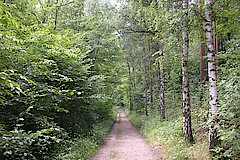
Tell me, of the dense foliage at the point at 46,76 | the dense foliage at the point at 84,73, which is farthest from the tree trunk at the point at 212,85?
the dense foliage at the point at 46,76

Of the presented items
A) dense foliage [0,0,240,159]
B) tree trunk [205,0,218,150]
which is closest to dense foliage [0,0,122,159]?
dense foliage [0,0,240,159]

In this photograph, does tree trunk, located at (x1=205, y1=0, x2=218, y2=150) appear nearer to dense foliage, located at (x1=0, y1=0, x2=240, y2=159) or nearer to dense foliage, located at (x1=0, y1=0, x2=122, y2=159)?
dense foliage, located at (x1=0, y1=0, x2=240, y2=159)

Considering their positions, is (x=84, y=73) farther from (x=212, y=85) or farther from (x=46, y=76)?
(x=212, y=85)

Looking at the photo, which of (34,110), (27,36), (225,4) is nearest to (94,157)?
(34,110)

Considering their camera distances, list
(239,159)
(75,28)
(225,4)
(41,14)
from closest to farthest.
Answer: (239,159) < (225,4) < (41,14) < (75,28)

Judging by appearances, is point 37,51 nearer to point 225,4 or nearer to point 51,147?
point 51,147

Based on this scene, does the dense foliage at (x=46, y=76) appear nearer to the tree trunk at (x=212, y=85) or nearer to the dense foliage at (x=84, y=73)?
the dense foliage at (x=84, y=73)

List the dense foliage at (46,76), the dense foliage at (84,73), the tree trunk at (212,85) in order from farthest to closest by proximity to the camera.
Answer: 1. the tree trunk at (212,85)
2. the dense foliage at (84,73)
3. the dense foliage at (46,76)

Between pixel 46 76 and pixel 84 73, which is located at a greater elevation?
pixel 84 73

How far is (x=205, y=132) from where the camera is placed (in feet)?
32.9

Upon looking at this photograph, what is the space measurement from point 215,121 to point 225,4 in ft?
12.9

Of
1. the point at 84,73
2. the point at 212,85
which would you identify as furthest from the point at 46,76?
the point at 212,85

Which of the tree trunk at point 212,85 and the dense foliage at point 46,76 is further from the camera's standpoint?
the tree trunk at point 212,85

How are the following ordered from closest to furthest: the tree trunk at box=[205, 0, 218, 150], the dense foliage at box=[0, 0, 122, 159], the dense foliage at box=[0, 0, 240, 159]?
the dense foliage at box=[0, 0, 122, 159]
the dense foliage at box=[0, 0, 240, 159]
the tree trunk at box=[205, 0, 218, 150]
